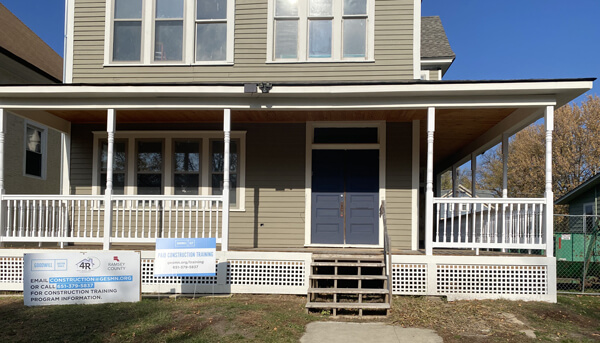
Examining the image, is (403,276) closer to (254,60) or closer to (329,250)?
(329,250)

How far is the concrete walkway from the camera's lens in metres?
5.57

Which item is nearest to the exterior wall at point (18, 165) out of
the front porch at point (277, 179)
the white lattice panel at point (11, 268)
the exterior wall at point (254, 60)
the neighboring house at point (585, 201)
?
the front porch at point (277, 179)

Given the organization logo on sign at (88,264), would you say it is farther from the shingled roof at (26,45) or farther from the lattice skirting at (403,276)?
the shingled roof at (26,45)

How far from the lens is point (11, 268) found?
8258 mm

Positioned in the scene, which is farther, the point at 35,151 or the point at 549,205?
the point at 35,151

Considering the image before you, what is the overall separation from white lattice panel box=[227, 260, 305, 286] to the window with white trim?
10494 millimetres

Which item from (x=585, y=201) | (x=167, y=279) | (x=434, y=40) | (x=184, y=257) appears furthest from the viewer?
(x=585, y=201)

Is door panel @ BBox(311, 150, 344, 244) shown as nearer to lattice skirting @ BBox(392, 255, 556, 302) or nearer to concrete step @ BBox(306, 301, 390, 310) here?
lattice skirting @ BBox(392, 255, 556, 302)

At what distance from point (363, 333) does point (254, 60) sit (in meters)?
6.07

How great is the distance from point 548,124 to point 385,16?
3.85m

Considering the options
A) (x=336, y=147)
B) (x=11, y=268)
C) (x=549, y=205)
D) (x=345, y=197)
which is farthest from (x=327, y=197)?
(x=11, y=268)

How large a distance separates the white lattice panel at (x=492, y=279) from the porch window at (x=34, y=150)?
13573 millimetres

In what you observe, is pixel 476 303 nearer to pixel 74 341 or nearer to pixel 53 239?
pixel 74 341

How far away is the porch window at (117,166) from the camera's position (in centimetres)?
1006
